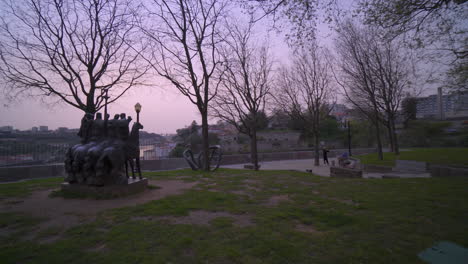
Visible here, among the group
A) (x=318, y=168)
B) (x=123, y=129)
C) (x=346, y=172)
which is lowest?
(x=318, y=168)

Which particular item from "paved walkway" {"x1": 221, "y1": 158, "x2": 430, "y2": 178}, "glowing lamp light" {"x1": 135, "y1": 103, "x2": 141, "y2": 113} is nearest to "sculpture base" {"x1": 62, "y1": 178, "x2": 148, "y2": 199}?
"glowing lamp light" {"x1": 135, "y1": 103, "x2": 141, "y2": 113}

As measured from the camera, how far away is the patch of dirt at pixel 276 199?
19.7 feet

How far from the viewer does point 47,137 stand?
15898mm

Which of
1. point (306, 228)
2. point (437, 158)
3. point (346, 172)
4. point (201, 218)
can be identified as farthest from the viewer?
point (437, 158)

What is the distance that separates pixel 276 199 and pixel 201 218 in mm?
2376

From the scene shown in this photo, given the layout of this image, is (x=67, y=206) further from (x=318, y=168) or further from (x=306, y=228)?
(x=318, y=168)

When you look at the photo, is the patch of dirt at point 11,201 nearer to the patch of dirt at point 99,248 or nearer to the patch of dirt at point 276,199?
the patch of dirt at point 99,248

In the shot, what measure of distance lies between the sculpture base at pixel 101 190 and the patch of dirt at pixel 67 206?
257 millimetres

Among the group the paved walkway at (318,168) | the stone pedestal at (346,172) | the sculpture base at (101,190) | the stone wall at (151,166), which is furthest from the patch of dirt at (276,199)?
the stone wall at (151,166)

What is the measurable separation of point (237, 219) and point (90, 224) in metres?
2.73

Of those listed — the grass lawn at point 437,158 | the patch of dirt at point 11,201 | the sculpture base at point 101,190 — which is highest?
the sculpture base at point 101,190

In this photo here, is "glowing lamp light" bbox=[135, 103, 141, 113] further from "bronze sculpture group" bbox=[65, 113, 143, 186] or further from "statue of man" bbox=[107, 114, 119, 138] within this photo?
"statue of man" bbox=[107, 114, 119, 138]

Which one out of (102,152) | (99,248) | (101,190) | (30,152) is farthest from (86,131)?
(30,152)

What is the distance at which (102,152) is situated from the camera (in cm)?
745
